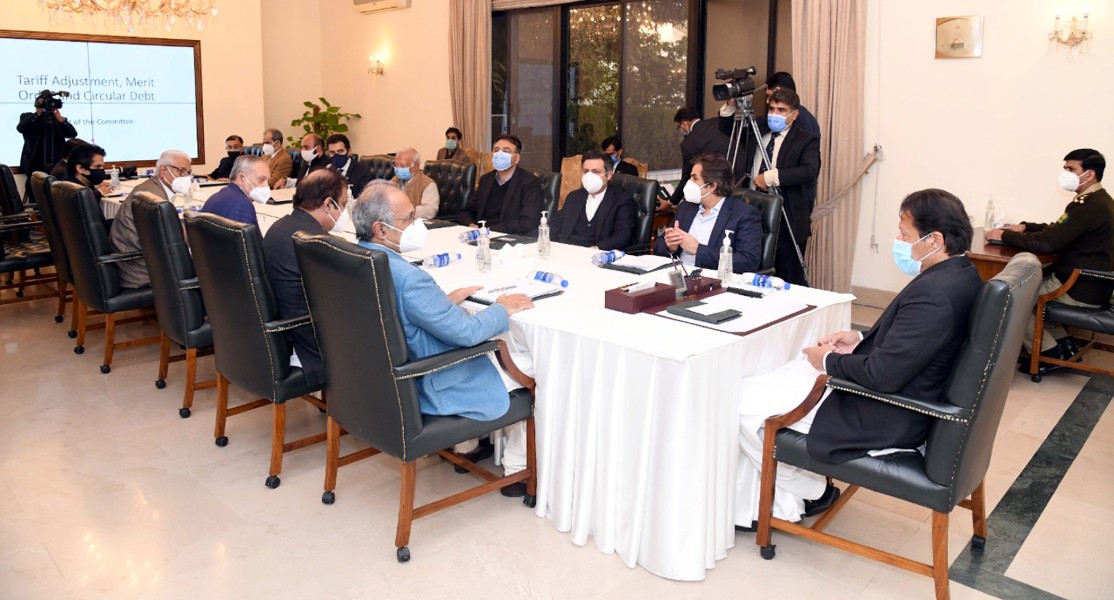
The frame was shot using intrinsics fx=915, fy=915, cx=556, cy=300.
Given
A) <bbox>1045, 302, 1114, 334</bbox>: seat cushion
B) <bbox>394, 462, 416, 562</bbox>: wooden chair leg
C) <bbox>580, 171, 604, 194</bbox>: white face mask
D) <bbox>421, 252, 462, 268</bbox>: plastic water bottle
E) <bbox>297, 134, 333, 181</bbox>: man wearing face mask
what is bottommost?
<bbox>394, 462, 416, 562</bbox>: wooden chair leg

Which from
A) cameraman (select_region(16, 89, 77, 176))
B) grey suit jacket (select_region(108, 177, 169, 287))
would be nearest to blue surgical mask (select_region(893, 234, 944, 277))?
grey suit jacket (select_region(108, 177, 169, 287))

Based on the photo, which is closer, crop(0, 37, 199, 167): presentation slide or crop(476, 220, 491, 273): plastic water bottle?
crop(476, 220, 491, 273): plastic water bottle

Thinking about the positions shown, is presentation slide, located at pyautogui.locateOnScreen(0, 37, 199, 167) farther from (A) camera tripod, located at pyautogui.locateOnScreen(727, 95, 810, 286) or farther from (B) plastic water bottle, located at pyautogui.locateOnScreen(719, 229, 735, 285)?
(B) plastic water bottle, located at pyautogui.locateOnScreen(719, 229, 735, 285)

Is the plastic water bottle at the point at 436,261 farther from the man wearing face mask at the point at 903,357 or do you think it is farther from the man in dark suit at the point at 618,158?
the man in dark suit at the point at 618,158

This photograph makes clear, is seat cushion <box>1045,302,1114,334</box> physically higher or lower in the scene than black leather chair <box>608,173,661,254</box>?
lower

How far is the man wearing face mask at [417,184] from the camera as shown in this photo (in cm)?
669

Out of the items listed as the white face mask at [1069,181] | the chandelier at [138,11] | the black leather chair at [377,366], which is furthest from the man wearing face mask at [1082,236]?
the chandelier at [138,11]

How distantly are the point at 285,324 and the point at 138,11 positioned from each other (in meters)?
7.83

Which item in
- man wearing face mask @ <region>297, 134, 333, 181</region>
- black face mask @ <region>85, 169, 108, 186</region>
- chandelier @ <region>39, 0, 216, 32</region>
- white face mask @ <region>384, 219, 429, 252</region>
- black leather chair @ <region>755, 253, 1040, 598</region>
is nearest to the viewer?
black leather chair @ <region>755, 253, 1040, 598</region>

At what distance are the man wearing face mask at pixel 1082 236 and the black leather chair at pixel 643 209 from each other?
6.49 ft

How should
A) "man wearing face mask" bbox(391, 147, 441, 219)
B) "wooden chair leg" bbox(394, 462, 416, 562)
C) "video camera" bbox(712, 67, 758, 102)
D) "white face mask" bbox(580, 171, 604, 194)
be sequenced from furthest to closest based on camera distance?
"man wearing face mask" bbox(391, 147, 441, 219), "video camera" bbox(712, 67, 758, 102), "white face mask" bbox(580, 171, 604, 194), "wooden chair leg" bbox(394, 462, 416, 562)

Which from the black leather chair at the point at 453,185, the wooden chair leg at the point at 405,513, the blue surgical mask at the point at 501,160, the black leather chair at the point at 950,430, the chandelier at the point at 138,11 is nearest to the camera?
the black leather chair at the point at 950,430

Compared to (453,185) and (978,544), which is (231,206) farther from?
(978,544)

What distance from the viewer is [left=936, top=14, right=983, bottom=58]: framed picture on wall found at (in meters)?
5.64
